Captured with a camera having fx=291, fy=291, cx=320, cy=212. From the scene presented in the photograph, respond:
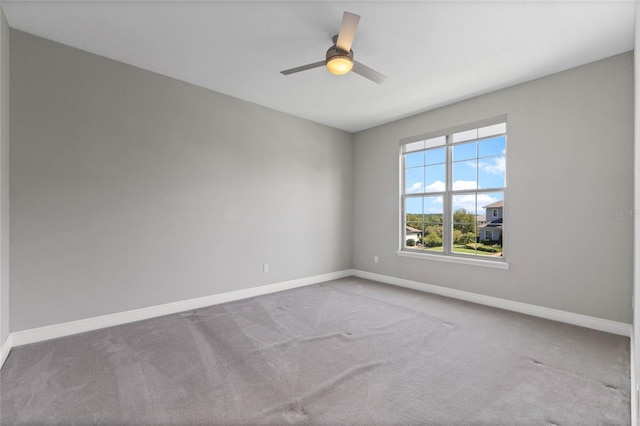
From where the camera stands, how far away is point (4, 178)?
2.46 metres

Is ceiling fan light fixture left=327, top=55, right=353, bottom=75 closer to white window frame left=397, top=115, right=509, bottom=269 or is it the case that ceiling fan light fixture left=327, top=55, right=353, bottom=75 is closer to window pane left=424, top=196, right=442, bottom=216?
white window frame left=397, top=115, right=509, bottom=269

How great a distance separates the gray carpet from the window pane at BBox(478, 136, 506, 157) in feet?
6.86

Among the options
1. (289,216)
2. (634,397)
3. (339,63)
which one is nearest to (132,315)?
(289,216)

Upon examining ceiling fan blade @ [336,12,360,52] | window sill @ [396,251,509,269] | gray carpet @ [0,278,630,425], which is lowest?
gray carpet @ [0,278,630,425]

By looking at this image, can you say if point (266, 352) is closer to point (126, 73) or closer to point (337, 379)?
point (337, 379)

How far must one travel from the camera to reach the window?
153 inches

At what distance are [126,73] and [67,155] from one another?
1076 mm

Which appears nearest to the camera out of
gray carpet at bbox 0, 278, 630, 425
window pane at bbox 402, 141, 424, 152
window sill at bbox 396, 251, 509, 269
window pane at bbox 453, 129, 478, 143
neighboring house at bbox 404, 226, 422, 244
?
gray carpet at bbox 0, 278, 630, 425

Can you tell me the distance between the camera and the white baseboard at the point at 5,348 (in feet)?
7.47

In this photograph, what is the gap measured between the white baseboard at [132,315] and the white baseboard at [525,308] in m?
1.87

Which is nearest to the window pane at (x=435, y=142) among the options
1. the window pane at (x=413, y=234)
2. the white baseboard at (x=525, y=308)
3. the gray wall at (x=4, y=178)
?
the window pane at (x=413, y=234)

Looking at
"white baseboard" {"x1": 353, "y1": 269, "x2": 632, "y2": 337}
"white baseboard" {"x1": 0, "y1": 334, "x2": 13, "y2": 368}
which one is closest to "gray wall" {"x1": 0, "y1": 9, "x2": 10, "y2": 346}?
"white baseboard" {"x1": 0, "y1": 334, "x2": 13, "y2": 368}

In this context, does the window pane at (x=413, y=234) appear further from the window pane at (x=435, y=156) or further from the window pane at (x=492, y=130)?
the window pane at (x=492, y=130)

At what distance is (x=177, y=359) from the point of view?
7.83 ft
